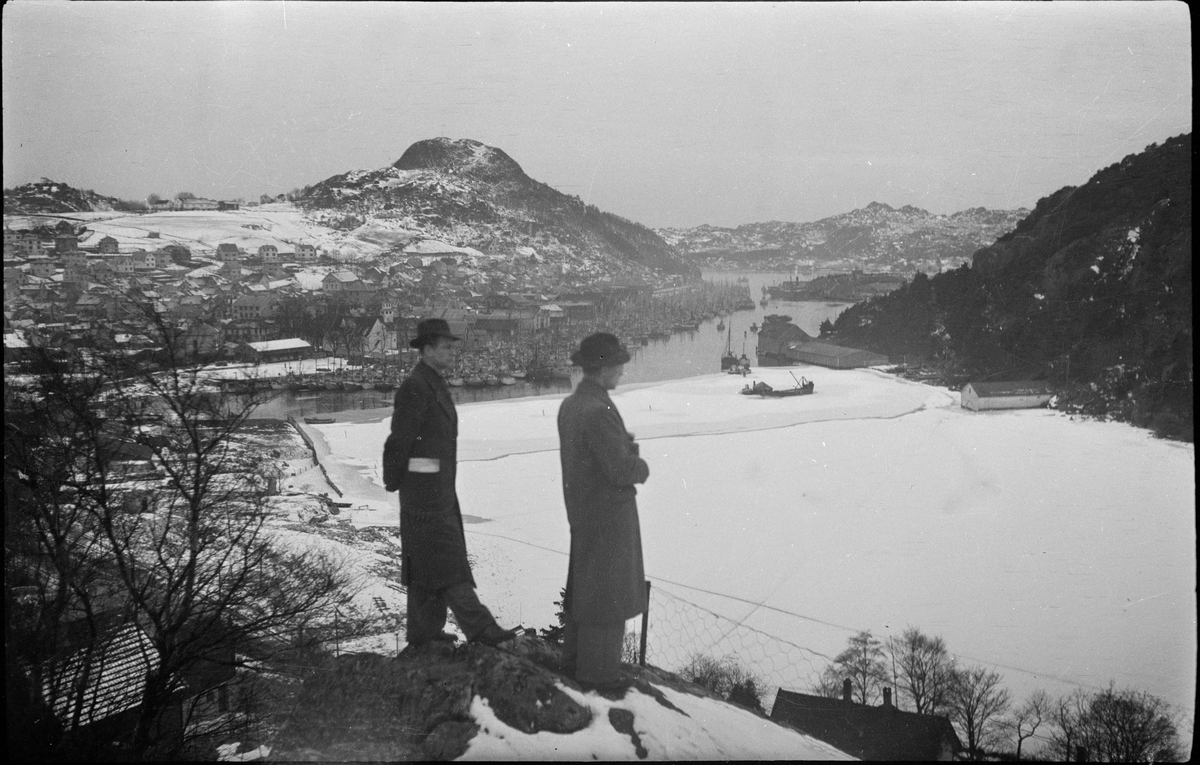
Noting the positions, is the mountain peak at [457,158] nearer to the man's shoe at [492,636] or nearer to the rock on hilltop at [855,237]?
the rock on hilltop at [855,237]

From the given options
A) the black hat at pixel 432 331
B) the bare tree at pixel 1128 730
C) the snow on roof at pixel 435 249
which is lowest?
the bare tree at pixel 1128 730

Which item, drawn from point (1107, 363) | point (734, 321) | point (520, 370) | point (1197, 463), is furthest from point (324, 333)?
point (1197, 463)

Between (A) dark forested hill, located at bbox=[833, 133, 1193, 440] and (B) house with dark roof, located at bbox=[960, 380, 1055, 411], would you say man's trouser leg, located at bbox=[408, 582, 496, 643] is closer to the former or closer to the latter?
(A) dark forested hill, located at bbox=[833, 133, 1193, 440]

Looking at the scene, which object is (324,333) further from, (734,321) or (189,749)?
(734,321)

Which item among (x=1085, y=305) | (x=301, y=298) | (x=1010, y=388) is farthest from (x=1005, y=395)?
(x=301, y=298)

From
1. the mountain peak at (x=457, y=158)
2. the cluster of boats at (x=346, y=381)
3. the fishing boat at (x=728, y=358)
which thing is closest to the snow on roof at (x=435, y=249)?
the mountain peak at (x=457, y=158)

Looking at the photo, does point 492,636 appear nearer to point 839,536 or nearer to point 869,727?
point 869,727

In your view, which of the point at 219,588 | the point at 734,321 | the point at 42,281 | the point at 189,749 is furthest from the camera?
the point at 734,321
